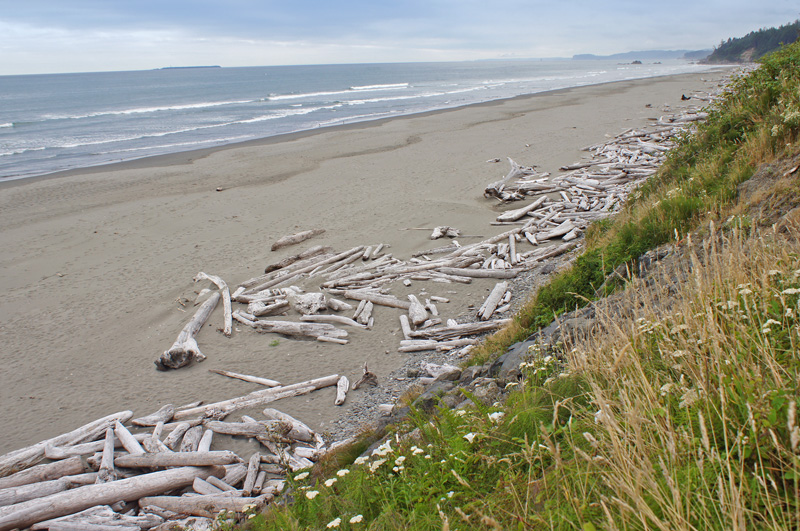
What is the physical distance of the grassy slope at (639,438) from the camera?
1982 mm

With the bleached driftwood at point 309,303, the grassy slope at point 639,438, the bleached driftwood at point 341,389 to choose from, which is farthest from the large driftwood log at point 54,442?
the grassy slope at point 639,438

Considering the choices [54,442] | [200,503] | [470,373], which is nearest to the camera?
[200,503]

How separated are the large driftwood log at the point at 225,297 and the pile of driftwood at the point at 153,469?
260 centimetres

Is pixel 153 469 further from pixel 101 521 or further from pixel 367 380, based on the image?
pixel 367 380

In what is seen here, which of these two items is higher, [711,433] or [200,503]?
[711,433]

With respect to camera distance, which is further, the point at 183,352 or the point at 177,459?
the point at 183,352

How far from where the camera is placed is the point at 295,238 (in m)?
14.8

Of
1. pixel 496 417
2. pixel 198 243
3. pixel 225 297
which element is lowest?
pixel 225 297

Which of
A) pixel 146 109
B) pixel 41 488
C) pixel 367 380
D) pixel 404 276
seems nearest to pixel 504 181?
pixel 404 276

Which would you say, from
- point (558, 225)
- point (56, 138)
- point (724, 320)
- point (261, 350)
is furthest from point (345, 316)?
point (56, 138)

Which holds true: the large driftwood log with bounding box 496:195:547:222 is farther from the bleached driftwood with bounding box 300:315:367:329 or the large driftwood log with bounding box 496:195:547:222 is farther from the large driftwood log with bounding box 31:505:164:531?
the large driftwood log with bounding box 31:505:164:531

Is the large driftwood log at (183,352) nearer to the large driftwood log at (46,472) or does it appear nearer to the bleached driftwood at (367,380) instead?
the large driftwood log at (46,472)

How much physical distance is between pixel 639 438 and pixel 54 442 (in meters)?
7.33

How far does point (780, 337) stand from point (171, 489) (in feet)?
19.3
